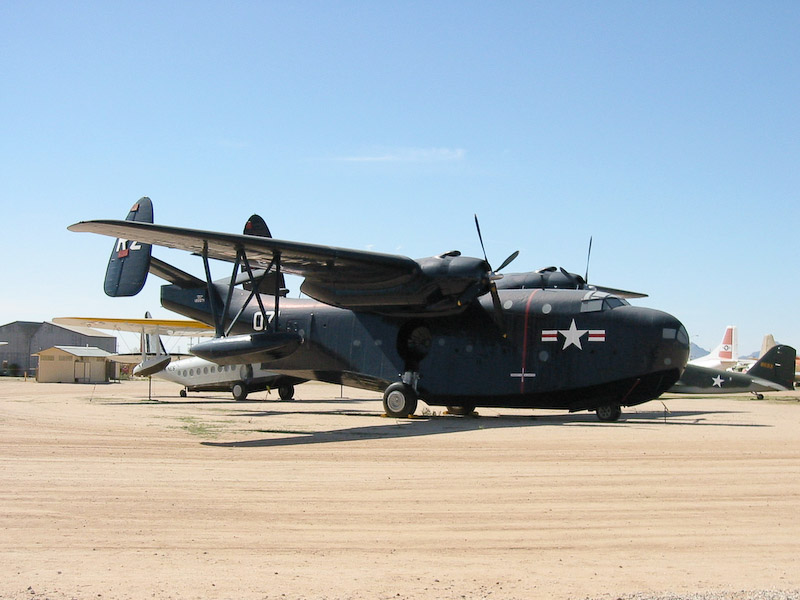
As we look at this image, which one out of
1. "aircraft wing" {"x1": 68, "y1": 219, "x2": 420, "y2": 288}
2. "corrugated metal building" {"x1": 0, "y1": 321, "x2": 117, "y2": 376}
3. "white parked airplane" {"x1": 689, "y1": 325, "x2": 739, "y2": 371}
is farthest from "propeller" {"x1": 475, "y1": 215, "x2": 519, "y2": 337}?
"corrugated metal building" {"x1": 0, "y1": 321, "x2": 117, "y2": 376}

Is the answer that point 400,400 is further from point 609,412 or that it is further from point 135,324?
point 135,324

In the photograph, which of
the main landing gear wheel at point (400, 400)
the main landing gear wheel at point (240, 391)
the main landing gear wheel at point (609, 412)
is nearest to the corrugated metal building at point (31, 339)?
the main landing gear wheel at point (240, 391)

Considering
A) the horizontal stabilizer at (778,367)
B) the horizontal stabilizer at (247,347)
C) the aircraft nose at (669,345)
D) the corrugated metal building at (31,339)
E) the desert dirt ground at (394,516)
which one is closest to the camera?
the desert dirt ground at (394,516)

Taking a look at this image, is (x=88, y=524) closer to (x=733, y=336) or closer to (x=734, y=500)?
(x=734, y=500)

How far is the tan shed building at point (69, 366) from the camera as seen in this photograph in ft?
206

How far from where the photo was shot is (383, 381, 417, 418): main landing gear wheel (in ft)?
71.9

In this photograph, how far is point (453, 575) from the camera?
20.1ft

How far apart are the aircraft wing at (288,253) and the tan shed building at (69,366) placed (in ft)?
159

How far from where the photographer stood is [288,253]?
63.0ft

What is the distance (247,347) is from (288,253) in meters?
2.74

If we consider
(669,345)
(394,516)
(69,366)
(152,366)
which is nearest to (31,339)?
(69,366)

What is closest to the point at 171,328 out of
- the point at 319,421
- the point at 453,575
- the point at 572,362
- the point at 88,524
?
the point at 319,421

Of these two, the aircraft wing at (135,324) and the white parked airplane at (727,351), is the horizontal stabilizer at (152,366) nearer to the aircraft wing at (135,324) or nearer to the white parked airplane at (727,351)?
the aircraft wing at (135,324)

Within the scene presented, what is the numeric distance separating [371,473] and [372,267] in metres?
9.42
